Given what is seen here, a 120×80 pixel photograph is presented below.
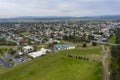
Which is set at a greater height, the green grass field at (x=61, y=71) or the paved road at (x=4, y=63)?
the green grass field at (x=61, y=71)

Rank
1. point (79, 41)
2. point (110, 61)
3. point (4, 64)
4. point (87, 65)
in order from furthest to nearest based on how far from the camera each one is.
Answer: point (79, 41)
point (4, 64)
point (110, 61)
point (87, 65)

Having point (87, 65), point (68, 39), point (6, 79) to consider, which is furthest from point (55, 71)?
point (68, 39)

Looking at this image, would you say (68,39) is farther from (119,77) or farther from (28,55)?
(119,77)

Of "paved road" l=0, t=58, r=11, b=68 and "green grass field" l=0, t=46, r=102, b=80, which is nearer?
"green grass field" l=0, t=46, r=102, b=80

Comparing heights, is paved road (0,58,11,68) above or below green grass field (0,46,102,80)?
below

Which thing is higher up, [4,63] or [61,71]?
[61,71]

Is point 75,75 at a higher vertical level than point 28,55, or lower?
higher

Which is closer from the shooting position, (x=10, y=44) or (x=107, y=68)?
(x=107, y=68)

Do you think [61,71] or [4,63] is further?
[4,63]

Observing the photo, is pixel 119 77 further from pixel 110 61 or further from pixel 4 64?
pixel 4 64

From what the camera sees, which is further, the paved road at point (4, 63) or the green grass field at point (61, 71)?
the paved road at point (4, 63)

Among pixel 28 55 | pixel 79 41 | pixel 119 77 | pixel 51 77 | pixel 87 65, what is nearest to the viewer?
pixel 119 77
